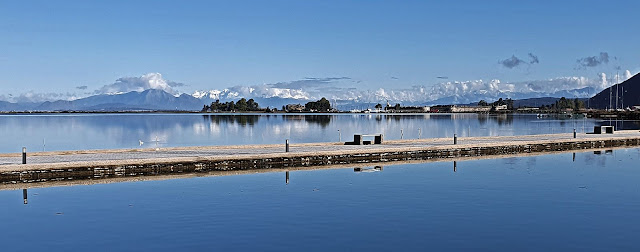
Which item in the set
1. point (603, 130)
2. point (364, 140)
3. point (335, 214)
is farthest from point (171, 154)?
point (603, 130)

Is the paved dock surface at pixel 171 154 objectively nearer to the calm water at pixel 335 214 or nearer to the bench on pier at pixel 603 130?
the calm water at pixel 335 214

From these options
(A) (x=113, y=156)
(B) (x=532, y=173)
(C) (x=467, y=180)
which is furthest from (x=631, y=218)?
(A) (x=113, y=156)

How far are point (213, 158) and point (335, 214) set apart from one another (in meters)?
15.0

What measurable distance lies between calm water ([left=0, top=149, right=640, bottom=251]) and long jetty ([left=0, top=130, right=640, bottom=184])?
6.80ft

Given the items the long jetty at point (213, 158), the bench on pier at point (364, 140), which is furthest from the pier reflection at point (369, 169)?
the bench on pier at point (364, 140)

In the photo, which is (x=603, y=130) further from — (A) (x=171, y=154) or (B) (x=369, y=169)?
(A) (x=171, y=154)

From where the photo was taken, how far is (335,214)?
25672 mm

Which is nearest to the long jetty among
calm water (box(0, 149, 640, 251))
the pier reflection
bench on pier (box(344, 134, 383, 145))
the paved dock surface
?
the paved dock surface

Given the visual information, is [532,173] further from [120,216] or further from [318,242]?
[120,216]

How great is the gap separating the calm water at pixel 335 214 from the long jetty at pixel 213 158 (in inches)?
81.6

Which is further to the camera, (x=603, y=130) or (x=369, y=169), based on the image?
(x=603, y=130)

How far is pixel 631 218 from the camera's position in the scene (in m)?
25.1

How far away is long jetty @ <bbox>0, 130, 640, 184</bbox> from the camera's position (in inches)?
1331

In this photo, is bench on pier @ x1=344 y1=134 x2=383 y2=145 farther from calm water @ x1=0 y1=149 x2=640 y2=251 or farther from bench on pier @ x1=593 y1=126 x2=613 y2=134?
bench on pier @ x1=593 y1=126 x2=613 y2=134
